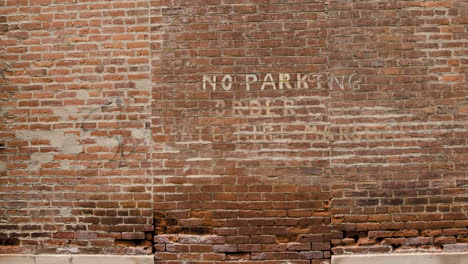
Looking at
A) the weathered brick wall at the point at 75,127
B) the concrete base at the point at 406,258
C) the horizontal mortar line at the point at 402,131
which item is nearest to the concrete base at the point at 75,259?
the weathered brick wall at the point at 75,127

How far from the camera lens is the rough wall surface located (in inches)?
123

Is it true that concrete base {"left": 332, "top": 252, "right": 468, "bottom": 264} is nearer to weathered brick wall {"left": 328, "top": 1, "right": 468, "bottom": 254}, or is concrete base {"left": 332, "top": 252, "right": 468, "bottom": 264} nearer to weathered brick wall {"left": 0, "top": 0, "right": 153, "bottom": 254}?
weathered brick wall {"left": 328, "top": 1, "right": 468, "bottom": 254}

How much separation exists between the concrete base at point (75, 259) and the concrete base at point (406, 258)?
204 centimetres

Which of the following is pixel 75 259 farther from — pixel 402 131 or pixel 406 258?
pixel 402 131

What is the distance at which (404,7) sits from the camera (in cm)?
313

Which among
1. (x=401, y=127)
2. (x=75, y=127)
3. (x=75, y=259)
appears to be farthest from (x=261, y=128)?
(x=75, y=259)

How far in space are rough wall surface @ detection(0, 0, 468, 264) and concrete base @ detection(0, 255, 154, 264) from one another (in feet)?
0.22

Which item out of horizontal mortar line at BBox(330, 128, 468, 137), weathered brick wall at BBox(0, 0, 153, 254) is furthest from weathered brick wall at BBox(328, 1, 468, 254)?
weathered brick wall at BBox(0, 0, 153, 254)

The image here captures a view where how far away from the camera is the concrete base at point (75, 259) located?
3.14 m

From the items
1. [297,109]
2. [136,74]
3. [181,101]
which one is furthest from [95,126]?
[297,109]

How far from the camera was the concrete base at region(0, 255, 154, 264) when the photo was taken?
3141mm

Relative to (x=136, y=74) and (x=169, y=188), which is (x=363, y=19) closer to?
(x=136, y=74)

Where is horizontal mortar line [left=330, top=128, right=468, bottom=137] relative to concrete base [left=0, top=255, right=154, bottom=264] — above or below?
above

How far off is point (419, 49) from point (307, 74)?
119cm
